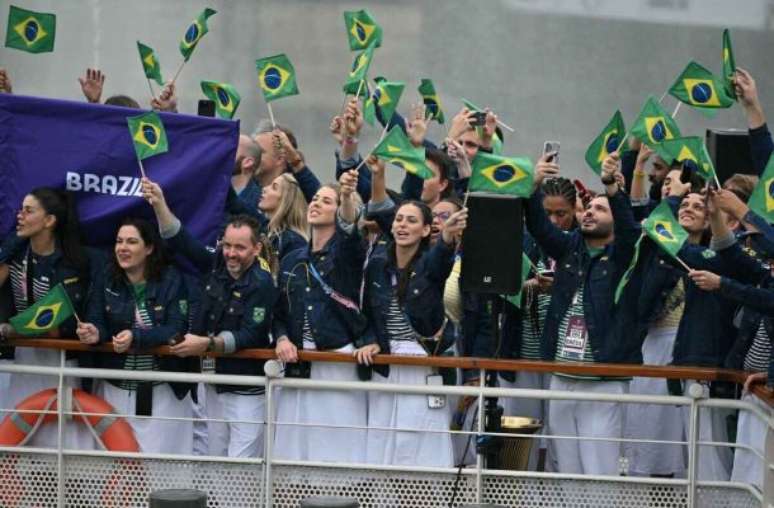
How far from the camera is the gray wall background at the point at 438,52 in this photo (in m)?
16.8

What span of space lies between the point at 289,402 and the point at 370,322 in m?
0.61

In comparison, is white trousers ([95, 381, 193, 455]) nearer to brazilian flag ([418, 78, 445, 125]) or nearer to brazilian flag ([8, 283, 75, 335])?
brazilian flag ([8, 283, 75, 335])

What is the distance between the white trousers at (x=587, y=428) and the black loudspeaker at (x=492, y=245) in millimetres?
821

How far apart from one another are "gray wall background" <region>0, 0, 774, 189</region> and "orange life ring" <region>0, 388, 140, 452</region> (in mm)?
7106

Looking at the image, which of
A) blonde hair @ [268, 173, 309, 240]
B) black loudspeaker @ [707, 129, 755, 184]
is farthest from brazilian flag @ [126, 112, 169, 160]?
black loudspeaker @ [707, 129, 755, 184]

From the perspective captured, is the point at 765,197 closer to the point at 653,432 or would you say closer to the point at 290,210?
the point at 653,432

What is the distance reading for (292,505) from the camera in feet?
31.5

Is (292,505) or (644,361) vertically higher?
(644,361)

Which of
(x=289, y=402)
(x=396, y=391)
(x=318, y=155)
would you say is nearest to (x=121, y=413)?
(x=289, y=402)

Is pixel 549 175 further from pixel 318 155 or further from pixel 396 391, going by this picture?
pixel 318 155

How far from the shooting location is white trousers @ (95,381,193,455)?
10.0m

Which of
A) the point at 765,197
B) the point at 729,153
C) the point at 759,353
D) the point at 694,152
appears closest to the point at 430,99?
the point at 729,153

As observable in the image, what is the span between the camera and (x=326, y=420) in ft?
32.7

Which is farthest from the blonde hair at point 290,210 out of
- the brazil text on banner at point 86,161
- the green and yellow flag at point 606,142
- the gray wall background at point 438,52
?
the gray wall background at point 438,52
